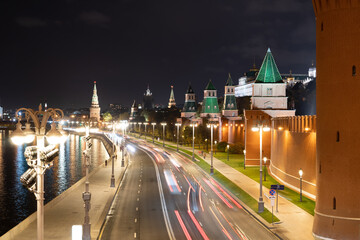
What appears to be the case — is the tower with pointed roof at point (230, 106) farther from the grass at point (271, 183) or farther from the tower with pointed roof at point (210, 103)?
the grass at point (271, 183)

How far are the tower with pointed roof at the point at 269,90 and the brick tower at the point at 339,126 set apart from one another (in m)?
35.9

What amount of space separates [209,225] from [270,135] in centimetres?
3375

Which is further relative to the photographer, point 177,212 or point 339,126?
point 177,212

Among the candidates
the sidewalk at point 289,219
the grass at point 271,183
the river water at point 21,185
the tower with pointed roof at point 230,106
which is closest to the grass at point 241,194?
the sidewalk at point 289,219

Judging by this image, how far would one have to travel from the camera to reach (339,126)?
23562mm

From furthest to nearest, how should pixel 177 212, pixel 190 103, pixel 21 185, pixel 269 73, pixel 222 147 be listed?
pixel 190 103, pixel 222 147, pixel 269 73, pixel 21 185, pixel 177 212

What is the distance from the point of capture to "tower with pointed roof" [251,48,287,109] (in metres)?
60.5

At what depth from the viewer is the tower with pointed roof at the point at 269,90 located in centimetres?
6047

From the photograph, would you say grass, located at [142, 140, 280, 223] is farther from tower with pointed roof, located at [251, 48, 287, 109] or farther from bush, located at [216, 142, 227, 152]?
bush, located at [216, 142, 227, 152]

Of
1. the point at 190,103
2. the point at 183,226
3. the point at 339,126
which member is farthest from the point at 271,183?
the point at 190,103

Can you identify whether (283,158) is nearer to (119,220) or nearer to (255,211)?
(255,211)

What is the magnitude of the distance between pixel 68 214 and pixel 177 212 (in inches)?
303

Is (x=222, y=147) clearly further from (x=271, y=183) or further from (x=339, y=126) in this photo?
(x=339, y=126)

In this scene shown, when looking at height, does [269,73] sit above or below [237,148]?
above
